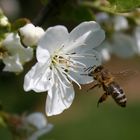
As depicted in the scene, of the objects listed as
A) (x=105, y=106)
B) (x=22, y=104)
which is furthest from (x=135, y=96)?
(x=22, y=104)

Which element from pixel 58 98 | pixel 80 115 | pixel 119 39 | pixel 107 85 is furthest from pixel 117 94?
pixel 80 115

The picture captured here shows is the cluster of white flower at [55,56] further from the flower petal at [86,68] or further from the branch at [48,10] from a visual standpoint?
the branch at [48,10]

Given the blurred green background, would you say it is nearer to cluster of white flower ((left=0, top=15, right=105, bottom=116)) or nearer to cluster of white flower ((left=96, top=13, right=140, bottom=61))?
cluster of white flower ((left=96, top=13, right=140, bottom=61))

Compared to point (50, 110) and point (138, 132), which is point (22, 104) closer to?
point (138, 132)

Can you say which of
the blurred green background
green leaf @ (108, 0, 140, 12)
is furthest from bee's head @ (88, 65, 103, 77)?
the blurred green background

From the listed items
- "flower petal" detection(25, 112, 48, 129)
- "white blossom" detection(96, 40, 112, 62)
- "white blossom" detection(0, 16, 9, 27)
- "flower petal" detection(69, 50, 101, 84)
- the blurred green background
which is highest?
"white blossom" detection(0, 16, 9, 27)

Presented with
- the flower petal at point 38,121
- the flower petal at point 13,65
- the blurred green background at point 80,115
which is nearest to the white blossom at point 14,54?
the flower petal at point 13,65
